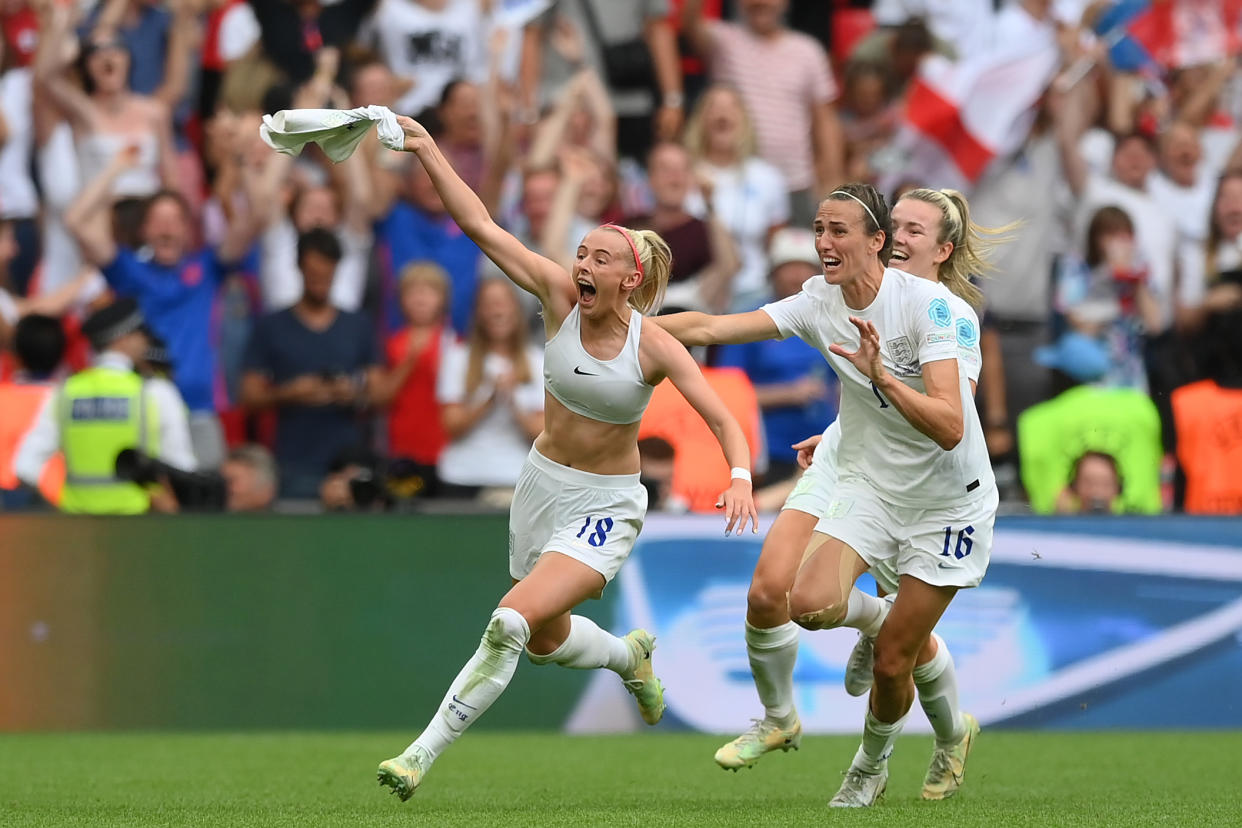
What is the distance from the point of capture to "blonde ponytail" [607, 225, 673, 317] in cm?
713

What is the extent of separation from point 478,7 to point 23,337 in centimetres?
406

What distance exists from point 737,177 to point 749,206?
9.1 inches

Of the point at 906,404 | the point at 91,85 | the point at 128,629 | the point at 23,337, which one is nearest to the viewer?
the point at 906,404

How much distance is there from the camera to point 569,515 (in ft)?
23.7

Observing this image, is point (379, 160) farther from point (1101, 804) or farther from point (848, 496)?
point (1101, 804)

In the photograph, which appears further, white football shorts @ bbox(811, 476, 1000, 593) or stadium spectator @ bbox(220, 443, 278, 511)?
stadium spectator @ bbox(220, 443, 278, 511)

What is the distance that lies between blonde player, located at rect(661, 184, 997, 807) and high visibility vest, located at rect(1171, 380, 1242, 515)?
4509 mm

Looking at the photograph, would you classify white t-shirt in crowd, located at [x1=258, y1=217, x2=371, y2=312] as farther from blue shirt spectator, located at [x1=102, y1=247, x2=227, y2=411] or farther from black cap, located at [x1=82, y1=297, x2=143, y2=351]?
black cap, located at [x1=82, y1=297, x2=143, y2=351]

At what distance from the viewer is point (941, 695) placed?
7.45 metres

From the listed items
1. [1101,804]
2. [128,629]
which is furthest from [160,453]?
[1101,804]

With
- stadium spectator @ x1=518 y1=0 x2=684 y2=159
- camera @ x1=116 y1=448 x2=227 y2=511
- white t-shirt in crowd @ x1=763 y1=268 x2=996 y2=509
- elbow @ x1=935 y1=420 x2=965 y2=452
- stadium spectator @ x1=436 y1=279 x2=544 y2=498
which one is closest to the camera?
elbow @ x1=935 y1=420 x2=965 y2=452

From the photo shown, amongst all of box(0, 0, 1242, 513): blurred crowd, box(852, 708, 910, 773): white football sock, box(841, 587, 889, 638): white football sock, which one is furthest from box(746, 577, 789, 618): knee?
box(0, 0, 1242, 513): blurred crowd

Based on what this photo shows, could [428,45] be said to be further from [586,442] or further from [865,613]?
[865,613]

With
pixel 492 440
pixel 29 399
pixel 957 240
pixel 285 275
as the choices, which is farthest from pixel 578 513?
pixel 285 275
